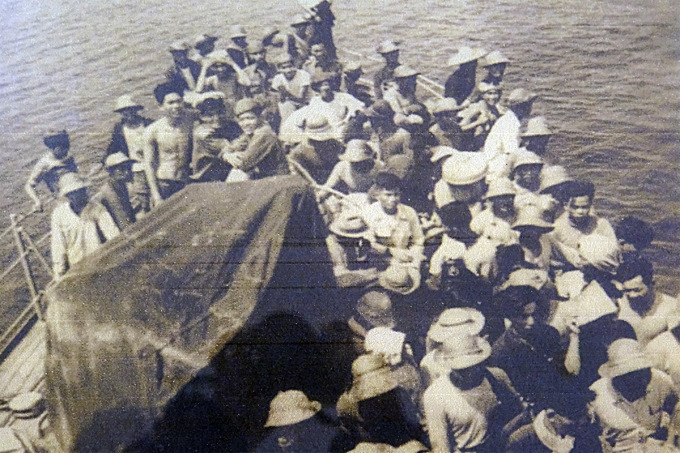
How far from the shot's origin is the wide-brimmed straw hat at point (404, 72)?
10.6 feet

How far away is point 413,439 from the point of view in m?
2.71

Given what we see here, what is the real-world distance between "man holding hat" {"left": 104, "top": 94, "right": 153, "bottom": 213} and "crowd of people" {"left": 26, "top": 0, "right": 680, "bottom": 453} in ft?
0.03

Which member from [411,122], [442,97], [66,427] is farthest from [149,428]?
[442,97]

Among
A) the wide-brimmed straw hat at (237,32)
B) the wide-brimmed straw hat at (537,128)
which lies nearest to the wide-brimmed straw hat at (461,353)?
the wide-brimmed straw hat at (537,128)

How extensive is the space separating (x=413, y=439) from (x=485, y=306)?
99cm

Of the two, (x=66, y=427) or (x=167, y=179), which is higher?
(x=167, y=179)

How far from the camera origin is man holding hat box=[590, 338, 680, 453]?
2.79 meters

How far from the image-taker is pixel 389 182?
9.64 ft

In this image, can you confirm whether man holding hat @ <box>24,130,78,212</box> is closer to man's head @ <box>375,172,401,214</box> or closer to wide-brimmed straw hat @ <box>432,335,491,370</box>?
man's head @ <box>375,172,401,214</box>

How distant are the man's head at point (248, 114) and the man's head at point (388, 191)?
1013 millimetres

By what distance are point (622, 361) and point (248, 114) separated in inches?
123

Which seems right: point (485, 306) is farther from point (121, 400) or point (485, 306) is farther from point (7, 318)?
point (7, 318)

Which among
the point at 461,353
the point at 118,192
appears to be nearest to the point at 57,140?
the point at 118,192

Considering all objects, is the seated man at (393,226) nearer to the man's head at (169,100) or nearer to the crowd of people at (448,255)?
the crowd of people at (448,255)
